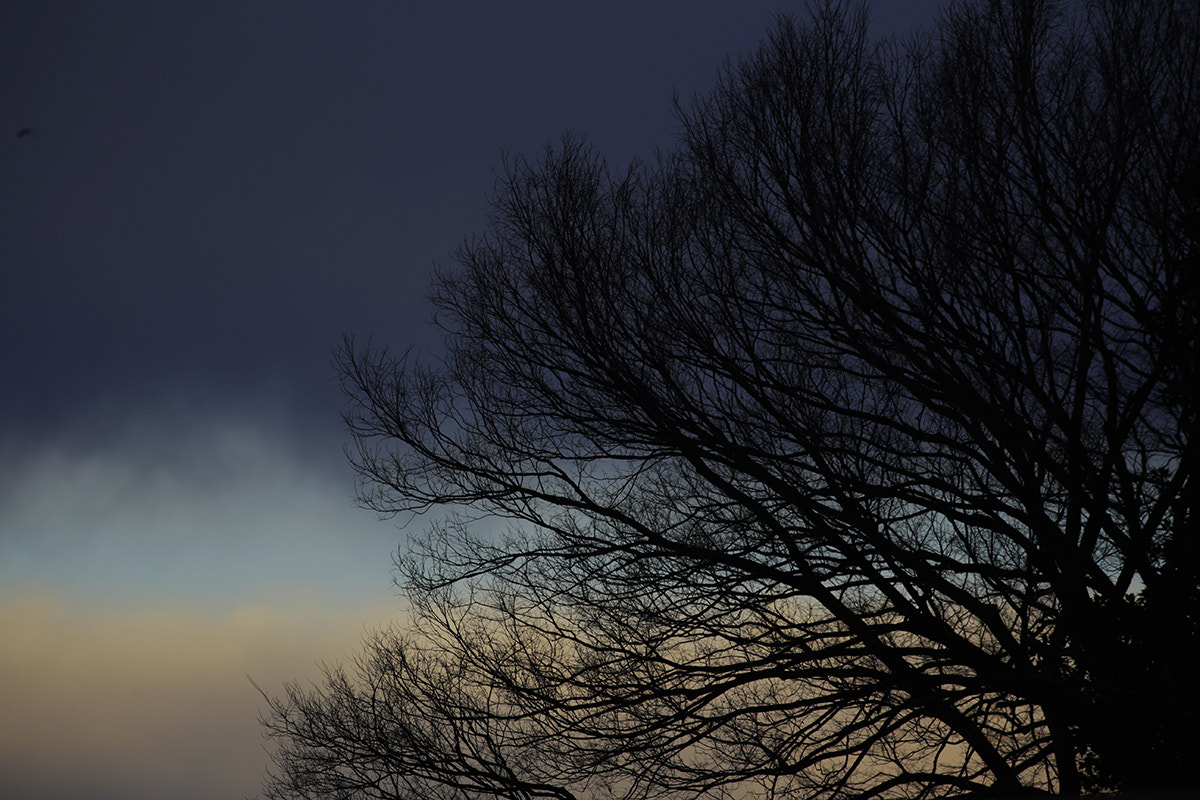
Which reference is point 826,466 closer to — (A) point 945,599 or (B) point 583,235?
(A) point 945,599

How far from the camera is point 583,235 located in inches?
294

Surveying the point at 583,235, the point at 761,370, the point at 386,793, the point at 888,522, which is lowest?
the point at 386,793

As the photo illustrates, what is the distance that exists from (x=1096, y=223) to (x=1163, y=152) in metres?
0.65

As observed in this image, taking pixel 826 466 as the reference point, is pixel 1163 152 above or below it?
above

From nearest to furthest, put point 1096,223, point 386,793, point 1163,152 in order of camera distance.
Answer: point 1163,152 < point 1096,223 < point 386,793

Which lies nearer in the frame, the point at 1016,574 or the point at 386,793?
Result: the point at 1016,574

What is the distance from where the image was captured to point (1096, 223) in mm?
6867

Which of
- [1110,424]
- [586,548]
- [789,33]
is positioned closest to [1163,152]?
[1110,424]

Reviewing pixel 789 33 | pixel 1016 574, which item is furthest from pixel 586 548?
pixel 789 33

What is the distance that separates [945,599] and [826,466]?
1.64 m

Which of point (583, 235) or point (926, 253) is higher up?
point (583, 235)

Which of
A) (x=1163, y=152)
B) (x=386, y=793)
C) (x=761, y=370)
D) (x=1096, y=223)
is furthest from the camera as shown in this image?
(x=386, y=793)

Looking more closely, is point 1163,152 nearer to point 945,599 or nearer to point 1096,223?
point 1096,223

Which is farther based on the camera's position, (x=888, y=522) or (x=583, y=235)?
(x=583, y=235)
